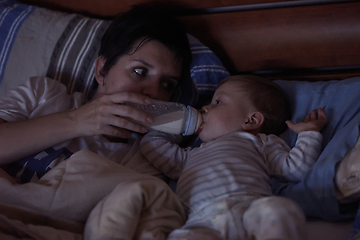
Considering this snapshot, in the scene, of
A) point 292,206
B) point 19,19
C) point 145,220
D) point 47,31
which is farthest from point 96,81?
point 292,206

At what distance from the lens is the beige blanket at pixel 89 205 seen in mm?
764

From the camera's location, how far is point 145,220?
2.65ft

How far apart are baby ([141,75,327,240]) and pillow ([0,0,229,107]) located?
0.19 m

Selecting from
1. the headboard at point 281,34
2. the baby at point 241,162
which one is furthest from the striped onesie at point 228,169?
the headboard at point 281,34

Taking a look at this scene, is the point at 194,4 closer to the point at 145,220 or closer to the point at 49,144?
the point at 49,144

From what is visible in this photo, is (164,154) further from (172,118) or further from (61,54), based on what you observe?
(61,54)

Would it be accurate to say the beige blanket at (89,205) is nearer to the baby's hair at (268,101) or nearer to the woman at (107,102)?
the woman at (107,102)

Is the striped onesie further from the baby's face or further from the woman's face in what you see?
the woman's face

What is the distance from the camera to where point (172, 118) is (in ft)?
3.61

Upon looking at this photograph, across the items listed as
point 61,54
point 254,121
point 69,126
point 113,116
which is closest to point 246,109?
point 254,121

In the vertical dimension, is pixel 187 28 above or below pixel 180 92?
above

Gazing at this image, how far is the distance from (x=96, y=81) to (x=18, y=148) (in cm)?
53

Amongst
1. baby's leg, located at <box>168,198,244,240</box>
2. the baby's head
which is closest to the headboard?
the baby's head

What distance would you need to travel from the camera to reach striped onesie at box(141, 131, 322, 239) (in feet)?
2.77
